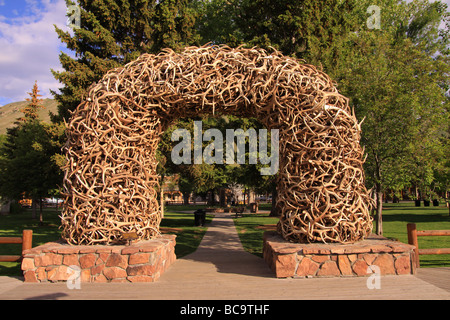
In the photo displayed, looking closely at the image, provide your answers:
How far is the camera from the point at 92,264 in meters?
5.50

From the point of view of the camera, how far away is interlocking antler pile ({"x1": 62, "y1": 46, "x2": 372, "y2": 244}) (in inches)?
227

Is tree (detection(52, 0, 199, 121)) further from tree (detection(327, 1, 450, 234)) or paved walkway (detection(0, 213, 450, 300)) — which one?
paved walkway (detection(0, 213, 450, 300))

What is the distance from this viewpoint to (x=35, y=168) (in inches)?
738

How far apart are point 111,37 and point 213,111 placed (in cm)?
1117

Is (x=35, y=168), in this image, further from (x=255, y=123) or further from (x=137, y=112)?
(x=137, y=112)

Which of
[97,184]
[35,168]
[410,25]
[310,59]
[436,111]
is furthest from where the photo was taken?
[410,25]

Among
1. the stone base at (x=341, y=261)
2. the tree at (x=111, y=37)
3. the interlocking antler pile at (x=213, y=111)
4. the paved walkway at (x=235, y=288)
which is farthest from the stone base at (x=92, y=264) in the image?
the tree at (x=111, y=37)

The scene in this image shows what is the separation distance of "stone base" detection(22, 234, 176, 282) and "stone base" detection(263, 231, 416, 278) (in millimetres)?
2343

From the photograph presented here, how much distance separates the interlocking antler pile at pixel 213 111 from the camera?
577 centimetres

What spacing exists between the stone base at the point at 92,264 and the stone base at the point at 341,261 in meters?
2.34

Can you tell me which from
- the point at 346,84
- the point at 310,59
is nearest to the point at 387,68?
the point at 346,84

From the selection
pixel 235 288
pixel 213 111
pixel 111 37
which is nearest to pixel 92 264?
pixel 235 288

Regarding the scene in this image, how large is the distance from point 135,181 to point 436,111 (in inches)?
374

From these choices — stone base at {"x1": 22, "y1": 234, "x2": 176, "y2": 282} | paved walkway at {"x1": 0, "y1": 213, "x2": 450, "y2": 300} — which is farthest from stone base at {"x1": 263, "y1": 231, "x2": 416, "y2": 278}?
stone base at {"x1": 22, "y1": 234, "x2": 176, "y2": 282}
